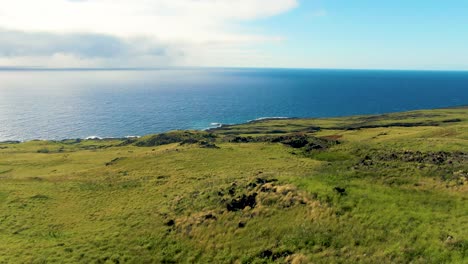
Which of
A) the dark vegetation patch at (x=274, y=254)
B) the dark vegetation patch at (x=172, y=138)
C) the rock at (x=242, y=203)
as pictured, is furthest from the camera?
the dark vegetation patch at (x=172, y=138)

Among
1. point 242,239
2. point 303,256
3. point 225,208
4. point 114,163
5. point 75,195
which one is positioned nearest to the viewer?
point 303,256

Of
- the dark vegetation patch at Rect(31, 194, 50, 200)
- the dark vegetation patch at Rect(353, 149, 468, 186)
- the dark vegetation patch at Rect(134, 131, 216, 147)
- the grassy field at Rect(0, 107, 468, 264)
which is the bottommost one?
the dark vegetation patch at Rect(134, 131, 216, 147)

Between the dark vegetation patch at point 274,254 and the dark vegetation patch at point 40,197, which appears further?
the dark vegetation patch at point 40,197

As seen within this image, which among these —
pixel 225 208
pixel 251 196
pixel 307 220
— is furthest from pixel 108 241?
pixel 307 220

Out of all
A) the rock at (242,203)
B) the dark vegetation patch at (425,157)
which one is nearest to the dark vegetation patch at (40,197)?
the rock at (242,203)

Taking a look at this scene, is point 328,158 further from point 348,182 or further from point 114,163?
point 114,163

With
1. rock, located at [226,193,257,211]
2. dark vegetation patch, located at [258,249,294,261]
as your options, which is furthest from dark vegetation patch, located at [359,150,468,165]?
dark vegetation patch, located at [258,249,294,261]

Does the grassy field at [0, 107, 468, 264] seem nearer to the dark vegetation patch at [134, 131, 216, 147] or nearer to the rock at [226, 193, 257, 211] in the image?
the rock at [226, 193, 257, 211]

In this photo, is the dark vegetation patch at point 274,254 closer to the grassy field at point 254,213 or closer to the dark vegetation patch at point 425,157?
the grassy field at point 254,213
